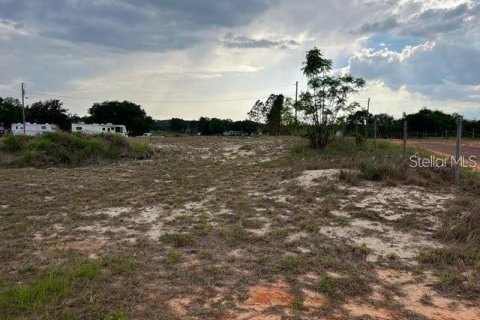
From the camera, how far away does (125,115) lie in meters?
65.4

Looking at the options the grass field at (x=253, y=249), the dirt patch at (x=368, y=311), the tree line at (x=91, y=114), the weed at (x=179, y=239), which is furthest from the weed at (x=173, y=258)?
the tree line at (x=91, y=114)

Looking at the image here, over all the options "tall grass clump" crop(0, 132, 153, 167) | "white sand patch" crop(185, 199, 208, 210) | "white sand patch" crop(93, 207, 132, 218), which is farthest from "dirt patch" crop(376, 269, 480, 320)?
"tall grass clump" crop(0, 132, 153, 167)

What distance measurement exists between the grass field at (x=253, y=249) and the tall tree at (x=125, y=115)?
2245 inches

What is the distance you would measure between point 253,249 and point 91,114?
69.5 m

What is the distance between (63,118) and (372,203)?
63.1 meters

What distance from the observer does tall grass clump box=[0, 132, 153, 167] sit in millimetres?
18031

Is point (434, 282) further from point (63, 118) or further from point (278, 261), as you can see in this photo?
point (63, 118)

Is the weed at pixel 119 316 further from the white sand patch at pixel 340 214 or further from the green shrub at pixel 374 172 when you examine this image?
the green shrub at pixel 374 172

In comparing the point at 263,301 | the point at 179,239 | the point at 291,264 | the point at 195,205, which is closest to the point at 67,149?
the point at 195,205

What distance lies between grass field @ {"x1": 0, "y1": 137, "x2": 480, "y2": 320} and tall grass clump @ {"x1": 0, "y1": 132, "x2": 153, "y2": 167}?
851 centimetres

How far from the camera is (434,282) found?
4340 mm

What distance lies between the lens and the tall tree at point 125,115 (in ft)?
214

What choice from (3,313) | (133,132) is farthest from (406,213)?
(133,132)

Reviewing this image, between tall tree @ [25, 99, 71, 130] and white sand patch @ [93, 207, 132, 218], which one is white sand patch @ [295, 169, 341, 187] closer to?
white sand patch @ [93, 207, 132, 218]
